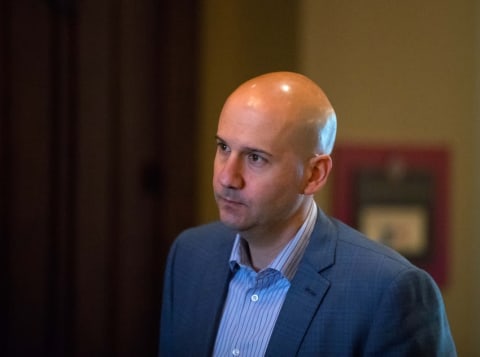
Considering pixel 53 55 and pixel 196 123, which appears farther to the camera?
pixel 196 123

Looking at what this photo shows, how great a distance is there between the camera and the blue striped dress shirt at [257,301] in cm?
141

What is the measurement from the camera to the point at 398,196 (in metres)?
2.43

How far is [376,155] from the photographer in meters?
2.41

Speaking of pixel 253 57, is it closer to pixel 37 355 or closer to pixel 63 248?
pixel 63 248

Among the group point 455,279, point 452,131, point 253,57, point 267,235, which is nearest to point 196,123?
point 253,57

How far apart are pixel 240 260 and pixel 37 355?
1.12 m

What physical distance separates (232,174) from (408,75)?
1.25 meters

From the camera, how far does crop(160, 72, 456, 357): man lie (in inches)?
52.2

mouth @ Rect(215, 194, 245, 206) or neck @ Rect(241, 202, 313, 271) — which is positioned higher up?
mouth @ Rect(215, 194, 245, 206)

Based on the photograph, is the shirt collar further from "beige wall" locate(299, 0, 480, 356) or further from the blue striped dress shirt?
"beige wall" locate(299, 0, 480, 356)

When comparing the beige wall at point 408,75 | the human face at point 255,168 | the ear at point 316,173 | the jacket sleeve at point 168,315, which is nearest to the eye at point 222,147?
the human face at point 255,168

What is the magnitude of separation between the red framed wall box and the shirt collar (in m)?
0.95

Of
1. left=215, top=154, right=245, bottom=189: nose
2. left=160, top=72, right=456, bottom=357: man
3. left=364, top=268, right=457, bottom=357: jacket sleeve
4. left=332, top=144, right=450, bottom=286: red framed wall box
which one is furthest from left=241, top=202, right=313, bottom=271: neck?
left=332, top=144, right=450, bottom=286: red framed wall box

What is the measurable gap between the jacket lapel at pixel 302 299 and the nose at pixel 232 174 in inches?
7.6
